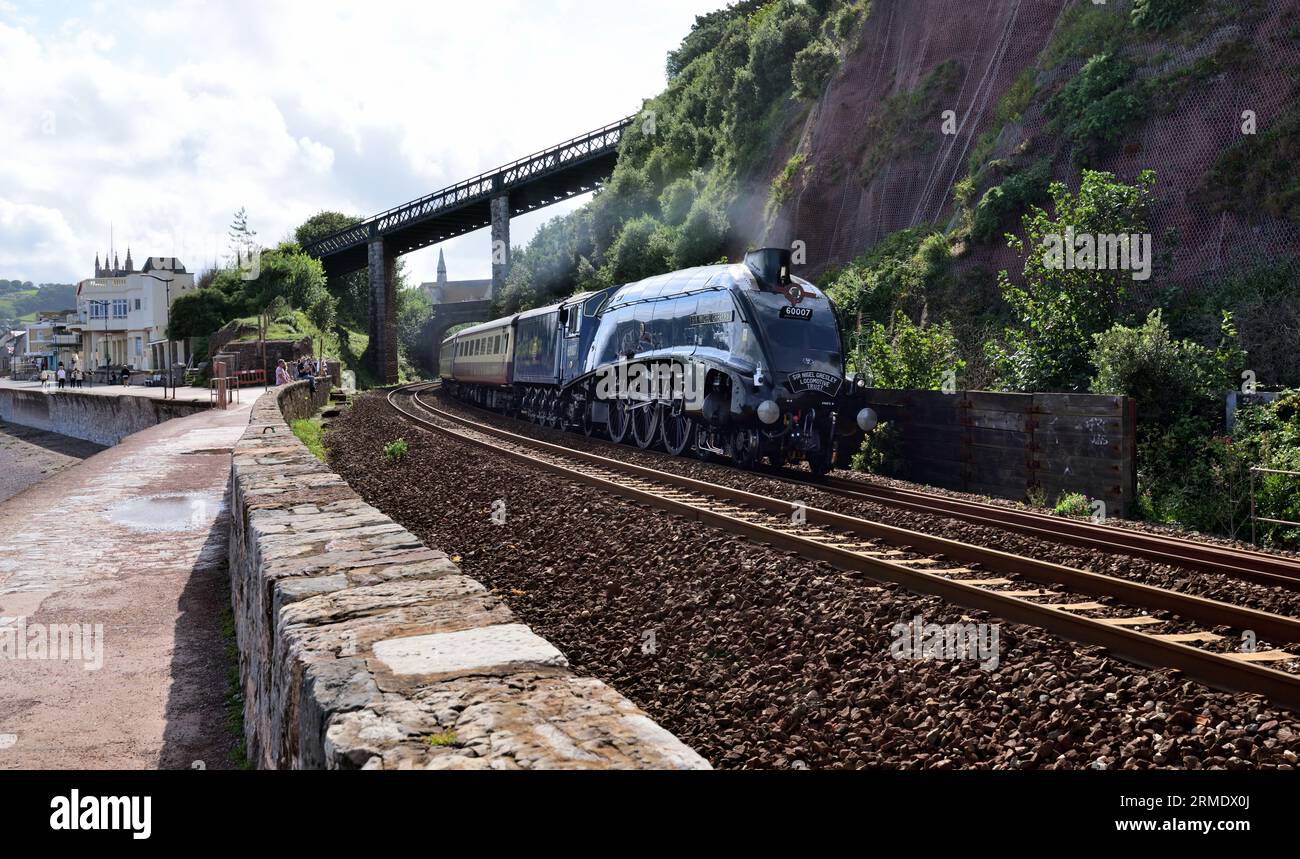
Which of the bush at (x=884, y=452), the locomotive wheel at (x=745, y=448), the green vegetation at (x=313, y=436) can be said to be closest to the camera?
the locomotive wheel at (x=745, y=448)

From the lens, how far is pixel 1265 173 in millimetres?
17578

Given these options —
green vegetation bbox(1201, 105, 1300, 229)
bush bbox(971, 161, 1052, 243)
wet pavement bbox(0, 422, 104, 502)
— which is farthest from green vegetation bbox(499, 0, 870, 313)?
wet pavement bbox(0, 422, 104, 502)

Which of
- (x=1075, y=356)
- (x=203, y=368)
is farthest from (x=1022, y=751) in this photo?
(x=203, y=368)

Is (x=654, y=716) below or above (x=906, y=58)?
below

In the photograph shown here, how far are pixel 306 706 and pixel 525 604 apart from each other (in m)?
4.24

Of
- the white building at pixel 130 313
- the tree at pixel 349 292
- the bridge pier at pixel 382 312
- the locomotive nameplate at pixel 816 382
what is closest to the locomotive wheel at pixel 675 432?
the locomotive nameplate at pixel 816 382

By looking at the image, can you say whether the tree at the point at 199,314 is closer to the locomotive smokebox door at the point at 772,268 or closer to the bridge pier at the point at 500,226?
the bridge pier at the point at 500,226

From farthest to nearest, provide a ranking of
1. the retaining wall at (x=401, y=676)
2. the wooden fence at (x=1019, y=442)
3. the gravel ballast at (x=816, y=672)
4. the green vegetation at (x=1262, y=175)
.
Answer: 1. the green vegetation at (x=1262, y=175)
2. the wooden fence at (x=1019, y=442)
3. the gravel ballast at (x=816, y=672)
4. the retaining wall at (x=401, y=676)

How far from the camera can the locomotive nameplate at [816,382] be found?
43.5ft

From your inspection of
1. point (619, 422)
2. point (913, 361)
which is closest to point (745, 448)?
point (913, 361)

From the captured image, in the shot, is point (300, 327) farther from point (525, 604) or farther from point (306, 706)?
point (306, 706)

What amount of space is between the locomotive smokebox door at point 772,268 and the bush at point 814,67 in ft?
76.2

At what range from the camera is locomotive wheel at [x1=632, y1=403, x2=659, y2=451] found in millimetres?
16578

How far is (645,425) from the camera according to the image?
17.7 meters
